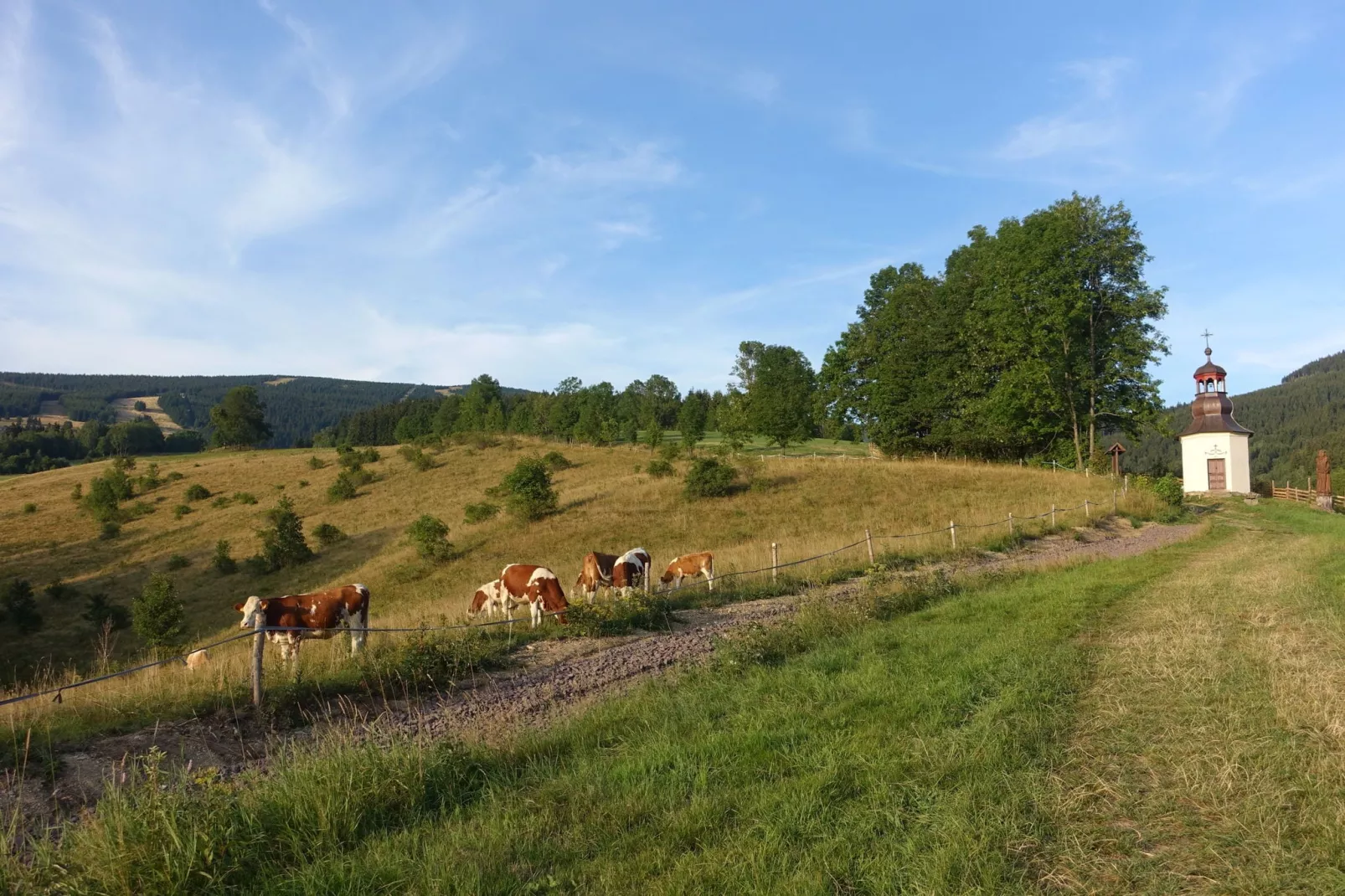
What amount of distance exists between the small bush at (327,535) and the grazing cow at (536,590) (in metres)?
28.3

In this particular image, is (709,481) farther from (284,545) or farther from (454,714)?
(454,714)

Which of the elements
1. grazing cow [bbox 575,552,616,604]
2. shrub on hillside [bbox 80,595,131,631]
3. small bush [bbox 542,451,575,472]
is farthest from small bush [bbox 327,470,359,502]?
grazing cow [bbox 575,552,616,604]

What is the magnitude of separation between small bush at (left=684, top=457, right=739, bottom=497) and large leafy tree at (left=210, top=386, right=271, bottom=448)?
77177mm

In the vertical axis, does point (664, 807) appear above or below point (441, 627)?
above

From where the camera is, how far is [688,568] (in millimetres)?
19578

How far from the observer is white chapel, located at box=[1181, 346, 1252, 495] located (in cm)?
4050

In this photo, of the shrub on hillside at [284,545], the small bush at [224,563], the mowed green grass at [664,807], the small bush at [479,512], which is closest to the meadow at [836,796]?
the mowed green grass at [664,807]

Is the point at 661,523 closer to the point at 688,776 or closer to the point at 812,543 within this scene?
the point at 812,543

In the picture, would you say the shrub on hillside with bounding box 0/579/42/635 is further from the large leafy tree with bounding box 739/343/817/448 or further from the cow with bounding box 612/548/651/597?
the large leafy tree with bounding box 739/343/817/448

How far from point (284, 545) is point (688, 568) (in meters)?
26.4

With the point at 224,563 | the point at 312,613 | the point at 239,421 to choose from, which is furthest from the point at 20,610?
the point at 239,421

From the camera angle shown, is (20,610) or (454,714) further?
(20,610)

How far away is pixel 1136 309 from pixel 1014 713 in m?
40.9

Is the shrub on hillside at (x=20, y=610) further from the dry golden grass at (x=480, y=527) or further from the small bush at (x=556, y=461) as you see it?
the small bush at (x=556, y=461)
